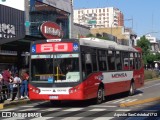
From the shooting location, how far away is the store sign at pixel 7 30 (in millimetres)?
40088

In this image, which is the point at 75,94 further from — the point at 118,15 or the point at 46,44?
the point at 118,15

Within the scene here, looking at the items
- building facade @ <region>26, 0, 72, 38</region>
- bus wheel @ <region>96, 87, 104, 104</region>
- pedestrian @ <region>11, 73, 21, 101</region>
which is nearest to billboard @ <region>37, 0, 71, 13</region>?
building facade @ <region>26, 0, 72, 38</region>

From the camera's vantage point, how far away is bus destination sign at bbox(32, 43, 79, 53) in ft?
58.2

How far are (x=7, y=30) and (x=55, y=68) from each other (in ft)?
80.5

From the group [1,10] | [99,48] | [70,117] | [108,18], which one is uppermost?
[108,18]

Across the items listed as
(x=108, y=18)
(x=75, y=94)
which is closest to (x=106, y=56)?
(x=75, y=94)

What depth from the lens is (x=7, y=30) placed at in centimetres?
4125

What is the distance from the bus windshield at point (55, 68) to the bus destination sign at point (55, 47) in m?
0.21

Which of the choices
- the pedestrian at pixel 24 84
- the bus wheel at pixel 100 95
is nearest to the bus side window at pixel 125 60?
the bus wheel at pixel 100 95

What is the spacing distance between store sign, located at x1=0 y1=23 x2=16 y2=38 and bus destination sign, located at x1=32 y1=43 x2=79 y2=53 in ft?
73.3

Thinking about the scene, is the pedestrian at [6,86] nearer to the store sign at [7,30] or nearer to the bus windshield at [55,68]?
the bus windshield at [55,68]

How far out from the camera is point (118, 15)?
616 ft

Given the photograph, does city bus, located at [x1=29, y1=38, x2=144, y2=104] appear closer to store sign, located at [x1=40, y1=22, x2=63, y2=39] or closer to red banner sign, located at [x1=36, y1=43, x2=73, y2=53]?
red banner sign, located at [x1=36, y1=43, x2=73, y2=53]

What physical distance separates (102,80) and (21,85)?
4.66 m
